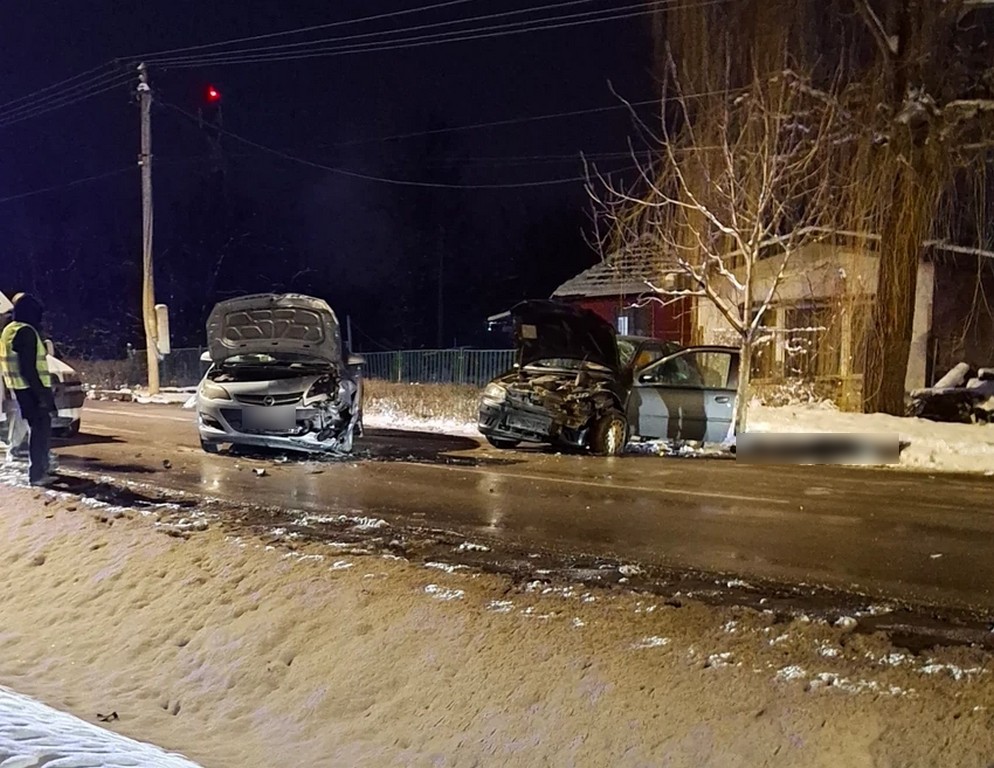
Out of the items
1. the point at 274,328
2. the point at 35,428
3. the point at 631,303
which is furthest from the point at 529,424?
the point at 631,303

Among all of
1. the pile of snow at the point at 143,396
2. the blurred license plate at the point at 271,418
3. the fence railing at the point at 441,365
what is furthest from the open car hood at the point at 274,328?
the pile of snow at the point at 143,396

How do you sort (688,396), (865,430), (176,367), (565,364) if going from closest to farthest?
1. (688,396)
2. (565,364)
3. (865,430)
4. (176,367)

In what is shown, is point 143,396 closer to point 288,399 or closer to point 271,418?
point 271,418

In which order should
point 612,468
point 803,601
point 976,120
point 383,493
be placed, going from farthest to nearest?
point 976,120
point 612,468
point 383,493
point 803,601

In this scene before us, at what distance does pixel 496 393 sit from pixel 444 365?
8.96m

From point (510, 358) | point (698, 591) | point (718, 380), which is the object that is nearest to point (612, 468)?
point (718, 380)

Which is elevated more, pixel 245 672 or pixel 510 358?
pixel 510 358

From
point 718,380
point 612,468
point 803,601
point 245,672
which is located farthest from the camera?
point 718,380

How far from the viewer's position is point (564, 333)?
42.2ft

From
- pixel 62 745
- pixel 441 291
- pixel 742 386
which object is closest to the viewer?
pixel 62 745

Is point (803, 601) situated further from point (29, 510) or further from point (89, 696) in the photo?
point (29, 510)

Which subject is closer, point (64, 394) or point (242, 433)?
point (242, 433)

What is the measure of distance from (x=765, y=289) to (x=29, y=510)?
56.1 feet

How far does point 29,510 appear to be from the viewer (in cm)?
769
